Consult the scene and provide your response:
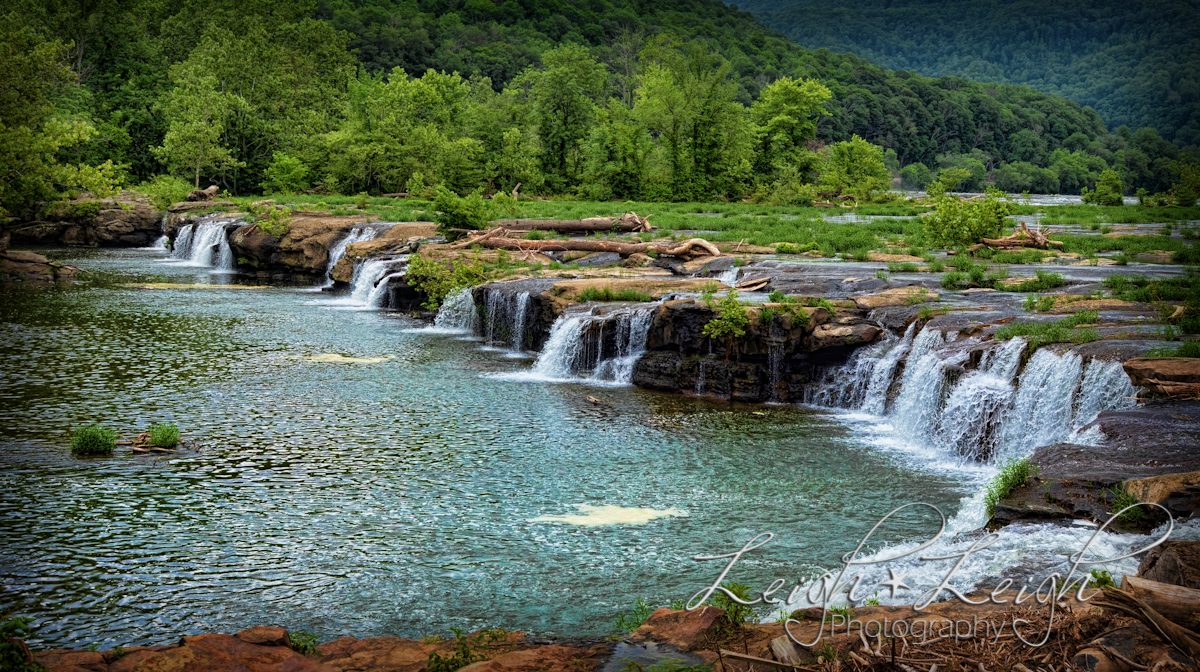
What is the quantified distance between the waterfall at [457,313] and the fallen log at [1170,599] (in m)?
26.6

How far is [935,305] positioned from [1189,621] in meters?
17.0

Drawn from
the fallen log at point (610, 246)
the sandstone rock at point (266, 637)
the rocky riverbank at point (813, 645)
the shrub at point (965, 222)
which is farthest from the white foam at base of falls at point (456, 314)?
the sandstone rock at point (266, 637)

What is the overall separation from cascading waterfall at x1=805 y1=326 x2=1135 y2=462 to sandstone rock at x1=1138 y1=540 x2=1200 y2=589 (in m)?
7.70

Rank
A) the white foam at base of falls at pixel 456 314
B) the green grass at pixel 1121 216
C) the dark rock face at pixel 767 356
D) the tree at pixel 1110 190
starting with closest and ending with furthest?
1. the dark rock face at pixel 767 356
2. the white foam at base of falls at pixel 456 314
3. the green grass at pixel 1121 216
4. the tree at pixel 1110 190

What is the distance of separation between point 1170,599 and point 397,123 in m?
67.2

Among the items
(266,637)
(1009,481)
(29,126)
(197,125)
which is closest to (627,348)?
(1009,481)

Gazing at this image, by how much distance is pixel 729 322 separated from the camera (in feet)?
72.7

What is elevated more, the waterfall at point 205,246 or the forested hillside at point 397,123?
the forested hillside at point 397,123

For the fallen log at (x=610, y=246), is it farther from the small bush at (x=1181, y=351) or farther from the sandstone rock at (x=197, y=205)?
the sandstone rock at (x=197, y=205)

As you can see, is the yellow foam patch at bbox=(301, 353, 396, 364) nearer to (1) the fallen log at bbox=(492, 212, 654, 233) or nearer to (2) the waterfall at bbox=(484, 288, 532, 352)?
(2) the waterfall at bbox=(484, 288, 532, 352)

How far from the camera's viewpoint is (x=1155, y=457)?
41.2 ft

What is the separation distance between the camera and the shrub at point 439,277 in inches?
1283

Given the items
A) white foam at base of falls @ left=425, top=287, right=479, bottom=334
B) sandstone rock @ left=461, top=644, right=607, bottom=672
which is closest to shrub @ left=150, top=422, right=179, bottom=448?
sandstone rock @ left=461, top=644, right=607, bottom=672

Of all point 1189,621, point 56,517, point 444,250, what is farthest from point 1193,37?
point 444,250
